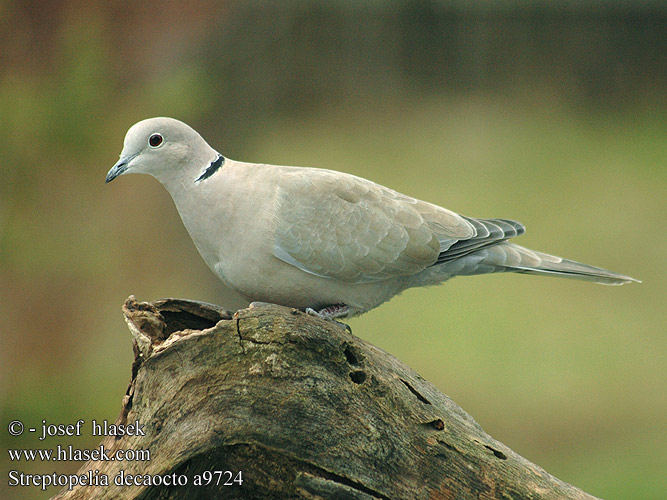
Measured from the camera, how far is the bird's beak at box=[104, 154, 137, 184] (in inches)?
79.4

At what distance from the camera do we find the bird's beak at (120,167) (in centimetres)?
202

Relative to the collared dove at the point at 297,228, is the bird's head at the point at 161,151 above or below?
above

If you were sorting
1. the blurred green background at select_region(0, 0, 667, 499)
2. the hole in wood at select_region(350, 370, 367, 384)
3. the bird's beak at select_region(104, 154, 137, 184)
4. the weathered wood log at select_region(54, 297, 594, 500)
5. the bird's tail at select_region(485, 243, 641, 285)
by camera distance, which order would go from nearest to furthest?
1. the weathered wood log at select_region(54, 297, 594, 500)
2. the hole in wood at select_region(350, 370, 367, 384)
3. the bird's beak at select_region(104, 154, 137, 184)
4. the bird's tail at select_region(485, 243, 641, 285)
5. the blurred green background at select_region(0, 0, 667, 499)

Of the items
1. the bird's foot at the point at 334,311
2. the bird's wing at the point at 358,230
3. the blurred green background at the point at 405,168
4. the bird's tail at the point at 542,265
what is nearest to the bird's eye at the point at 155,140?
the bird's wing at the point at 358,230

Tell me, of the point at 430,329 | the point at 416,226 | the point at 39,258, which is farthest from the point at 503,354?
the point at 39,258

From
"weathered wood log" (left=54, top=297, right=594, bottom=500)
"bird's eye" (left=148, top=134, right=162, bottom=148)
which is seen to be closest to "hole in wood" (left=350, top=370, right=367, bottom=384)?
"weathered wood log" (left=54, top=297, right=594, bottom=500)

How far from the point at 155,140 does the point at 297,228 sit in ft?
1.66

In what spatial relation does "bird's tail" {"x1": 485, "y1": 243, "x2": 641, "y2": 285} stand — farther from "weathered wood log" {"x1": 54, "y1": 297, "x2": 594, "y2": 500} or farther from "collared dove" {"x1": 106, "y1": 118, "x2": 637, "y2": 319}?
"weathered wood log" {"x1": 54, "y1": 297, "x2": 594, "y2": 500}

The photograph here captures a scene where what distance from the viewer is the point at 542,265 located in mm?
2383

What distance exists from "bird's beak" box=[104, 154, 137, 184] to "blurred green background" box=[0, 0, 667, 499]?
150 centimetres

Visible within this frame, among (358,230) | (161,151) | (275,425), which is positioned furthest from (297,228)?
(275,425)

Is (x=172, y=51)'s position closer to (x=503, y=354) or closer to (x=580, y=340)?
(x=503, y=354)

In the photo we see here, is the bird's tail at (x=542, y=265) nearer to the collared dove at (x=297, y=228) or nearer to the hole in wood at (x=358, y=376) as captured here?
the collared dove at (x=297, y=228)

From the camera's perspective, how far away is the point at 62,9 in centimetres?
344
